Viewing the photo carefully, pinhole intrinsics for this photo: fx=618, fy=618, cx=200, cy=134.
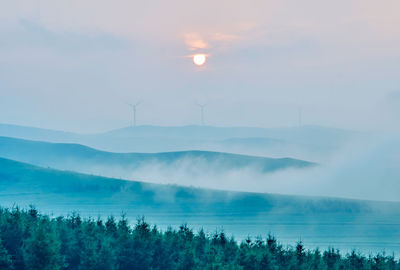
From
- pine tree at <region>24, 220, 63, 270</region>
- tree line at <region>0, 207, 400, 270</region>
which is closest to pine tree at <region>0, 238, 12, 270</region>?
tree line at <region>0, 207, 400, 270</region>

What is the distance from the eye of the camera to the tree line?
216ft

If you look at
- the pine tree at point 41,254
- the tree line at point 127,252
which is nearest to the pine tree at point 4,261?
the tree line at point 127,252

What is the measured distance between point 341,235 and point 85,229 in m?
97.9

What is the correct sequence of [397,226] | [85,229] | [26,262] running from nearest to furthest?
1. [26,262]
2. [85,229]
3. [397,226]

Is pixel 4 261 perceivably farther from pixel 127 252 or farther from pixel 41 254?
pixel 127 252

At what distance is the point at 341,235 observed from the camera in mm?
163000

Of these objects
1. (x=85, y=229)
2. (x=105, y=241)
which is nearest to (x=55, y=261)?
(x=105, y=241)

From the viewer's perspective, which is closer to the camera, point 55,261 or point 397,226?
point 55,261

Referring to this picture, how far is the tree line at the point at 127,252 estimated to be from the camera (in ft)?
216

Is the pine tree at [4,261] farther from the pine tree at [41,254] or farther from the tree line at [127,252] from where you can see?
the pine tree at [41,254]

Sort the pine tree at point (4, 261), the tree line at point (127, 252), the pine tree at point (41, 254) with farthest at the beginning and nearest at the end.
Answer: the tree line at point (127, 252) < the pine tree at point (41, 254) < the pine tree at point (4, 261)

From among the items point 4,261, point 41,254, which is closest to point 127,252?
point 41,254

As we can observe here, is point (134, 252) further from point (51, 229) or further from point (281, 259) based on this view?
point (281, 259)

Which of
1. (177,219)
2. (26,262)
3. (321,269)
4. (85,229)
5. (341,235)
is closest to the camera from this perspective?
(26,262)
